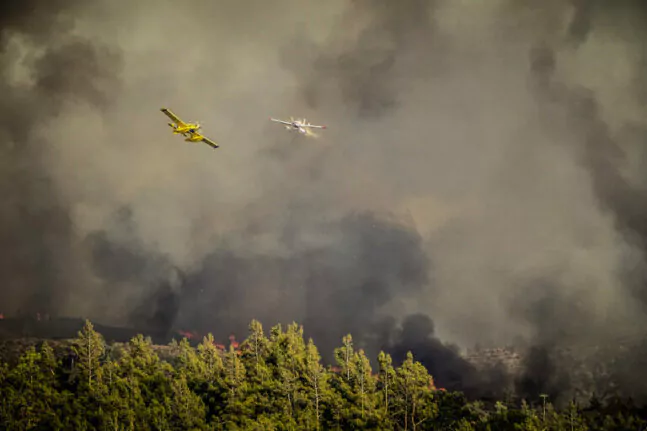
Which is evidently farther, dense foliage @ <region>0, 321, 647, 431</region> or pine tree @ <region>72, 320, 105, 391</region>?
pine tree @ <region>72, 320, 105, 391</region>

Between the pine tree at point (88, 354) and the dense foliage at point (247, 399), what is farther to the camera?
the pine tree at point (88, 354)

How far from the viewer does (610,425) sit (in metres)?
93.8

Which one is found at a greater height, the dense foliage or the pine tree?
the pine tree

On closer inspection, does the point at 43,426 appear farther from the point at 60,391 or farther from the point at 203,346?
the point at 203,346

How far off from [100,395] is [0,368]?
70.2ft

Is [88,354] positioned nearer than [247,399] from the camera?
No

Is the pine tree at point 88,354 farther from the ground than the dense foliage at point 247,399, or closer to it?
farther from the ground

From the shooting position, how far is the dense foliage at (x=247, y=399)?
91312 millimetres

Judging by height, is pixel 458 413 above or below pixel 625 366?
below

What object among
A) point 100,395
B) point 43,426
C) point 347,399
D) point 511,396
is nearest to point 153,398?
point 100,395

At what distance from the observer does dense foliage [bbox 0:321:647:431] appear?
91.3 meters

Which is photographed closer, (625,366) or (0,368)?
(0,368)

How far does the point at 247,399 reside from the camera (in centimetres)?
9644

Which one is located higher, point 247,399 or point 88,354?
point 88,354
